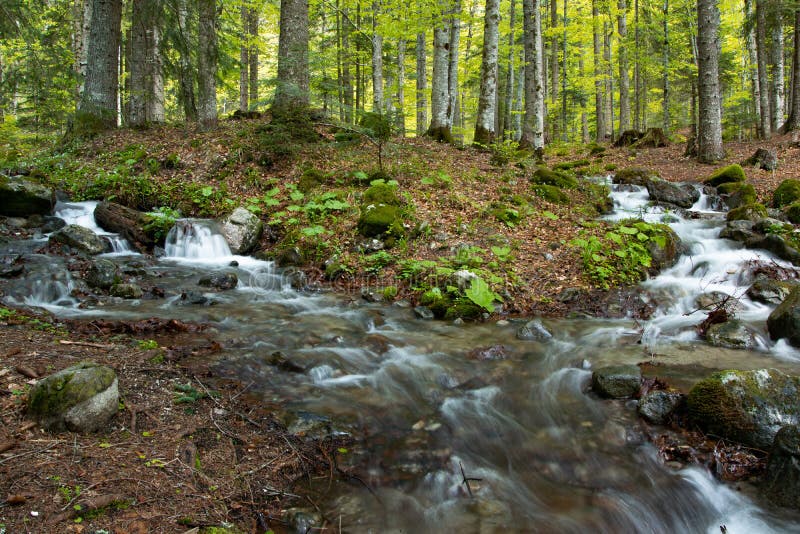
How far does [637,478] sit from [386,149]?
31.8 ft

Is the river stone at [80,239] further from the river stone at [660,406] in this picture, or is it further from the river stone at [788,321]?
the river stone at [788,321]

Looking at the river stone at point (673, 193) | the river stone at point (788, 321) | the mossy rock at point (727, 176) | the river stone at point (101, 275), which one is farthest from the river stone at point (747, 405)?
the mossy rock at point (727, 176)

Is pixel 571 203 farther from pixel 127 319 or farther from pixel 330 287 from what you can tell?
pixel 127 319

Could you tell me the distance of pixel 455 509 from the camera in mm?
3422

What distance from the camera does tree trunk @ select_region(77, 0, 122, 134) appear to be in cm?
1199

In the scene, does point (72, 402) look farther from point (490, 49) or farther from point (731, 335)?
point (490, 49)

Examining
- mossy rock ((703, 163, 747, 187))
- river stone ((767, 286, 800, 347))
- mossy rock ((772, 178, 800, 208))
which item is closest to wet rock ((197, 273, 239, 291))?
river stone ((767, 286, 800, 347))

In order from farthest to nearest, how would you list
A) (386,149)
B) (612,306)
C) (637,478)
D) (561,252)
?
(386,149)
(561,252)
(612,306)
(637,478)

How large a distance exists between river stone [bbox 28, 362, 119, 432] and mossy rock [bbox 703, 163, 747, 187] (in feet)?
45.8

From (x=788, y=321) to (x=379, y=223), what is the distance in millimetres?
6179

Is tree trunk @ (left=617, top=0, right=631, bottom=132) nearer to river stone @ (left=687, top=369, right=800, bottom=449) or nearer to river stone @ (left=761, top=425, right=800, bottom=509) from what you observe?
river stone @ (left=687, top=369, right=800, bottom=449)

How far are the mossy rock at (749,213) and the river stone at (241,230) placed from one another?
9949 mm

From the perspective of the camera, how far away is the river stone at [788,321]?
5.73m

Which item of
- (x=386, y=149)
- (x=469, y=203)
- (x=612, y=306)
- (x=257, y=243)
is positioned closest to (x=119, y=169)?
(x=257, y=243)
